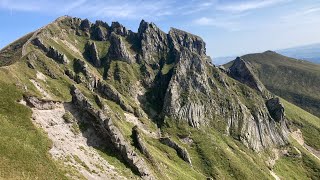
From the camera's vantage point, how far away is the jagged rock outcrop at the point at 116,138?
85.6 m

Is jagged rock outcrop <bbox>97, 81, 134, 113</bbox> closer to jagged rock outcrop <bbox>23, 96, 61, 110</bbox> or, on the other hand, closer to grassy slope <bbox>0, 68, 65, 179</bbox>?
jagged rock outcrop <bbox>23, 96, 61, 110</bbox>

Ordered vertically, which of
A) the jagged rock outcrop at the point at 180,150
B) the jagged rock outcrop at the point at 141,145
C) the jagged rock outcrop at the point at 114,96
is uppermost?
→ the jagged rock outcrop at the point at 114,96

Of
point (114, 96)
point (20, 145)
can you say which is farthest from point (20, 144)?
point (114, 96)

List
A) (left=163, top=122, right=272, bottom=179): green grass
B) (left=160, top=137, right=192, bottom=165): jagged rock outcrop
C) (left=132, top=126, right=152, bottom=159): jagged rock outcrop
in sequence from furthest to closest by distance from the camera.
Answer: (left=163, top=122, right=272, bottom=179): green grass
(left=160, top=137, right=192, bottom=165): jagged rock outcrop
(left=132, top=126, right=152, bottom=159): jagged rock outcrop

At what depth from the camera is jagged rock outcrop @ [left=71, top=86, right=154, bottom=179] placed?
85.6 m

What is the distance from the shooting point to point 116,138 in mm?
88188

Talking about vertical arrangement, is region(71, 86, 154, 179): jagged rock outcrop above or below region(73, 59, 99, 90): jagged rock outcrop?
below

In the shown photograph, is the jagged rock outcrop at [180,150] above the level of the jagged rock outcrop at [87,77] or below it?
below

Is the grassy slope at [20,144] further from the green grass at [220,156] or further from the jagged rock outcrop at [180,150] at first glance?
the green grass at [220,156]

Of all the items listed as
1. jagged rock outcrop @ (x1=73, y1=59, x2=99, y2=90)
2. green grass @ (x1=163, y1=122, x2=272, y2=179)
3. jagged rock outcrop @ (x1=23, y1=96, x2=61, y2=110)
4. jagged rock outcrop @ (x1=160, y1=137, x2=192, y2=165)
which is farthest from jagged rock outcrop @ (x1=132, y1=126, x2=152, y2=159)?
jagged rock outcrop @ (x1=73, y1=59, x2=99, y2=90)

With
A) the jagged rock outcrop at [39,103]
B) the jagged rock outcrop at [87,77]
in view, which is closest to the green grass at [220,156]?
the jagged rock outcrop at [87,77]

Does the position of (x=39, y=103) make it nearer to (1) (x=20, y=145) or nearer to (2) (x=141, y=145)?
(1) (x=20, y=145)

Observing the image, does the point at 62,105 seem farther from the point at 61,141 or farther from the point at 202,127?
the point at 202,127

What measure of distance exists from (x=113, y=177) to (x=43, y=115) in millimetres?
23614
